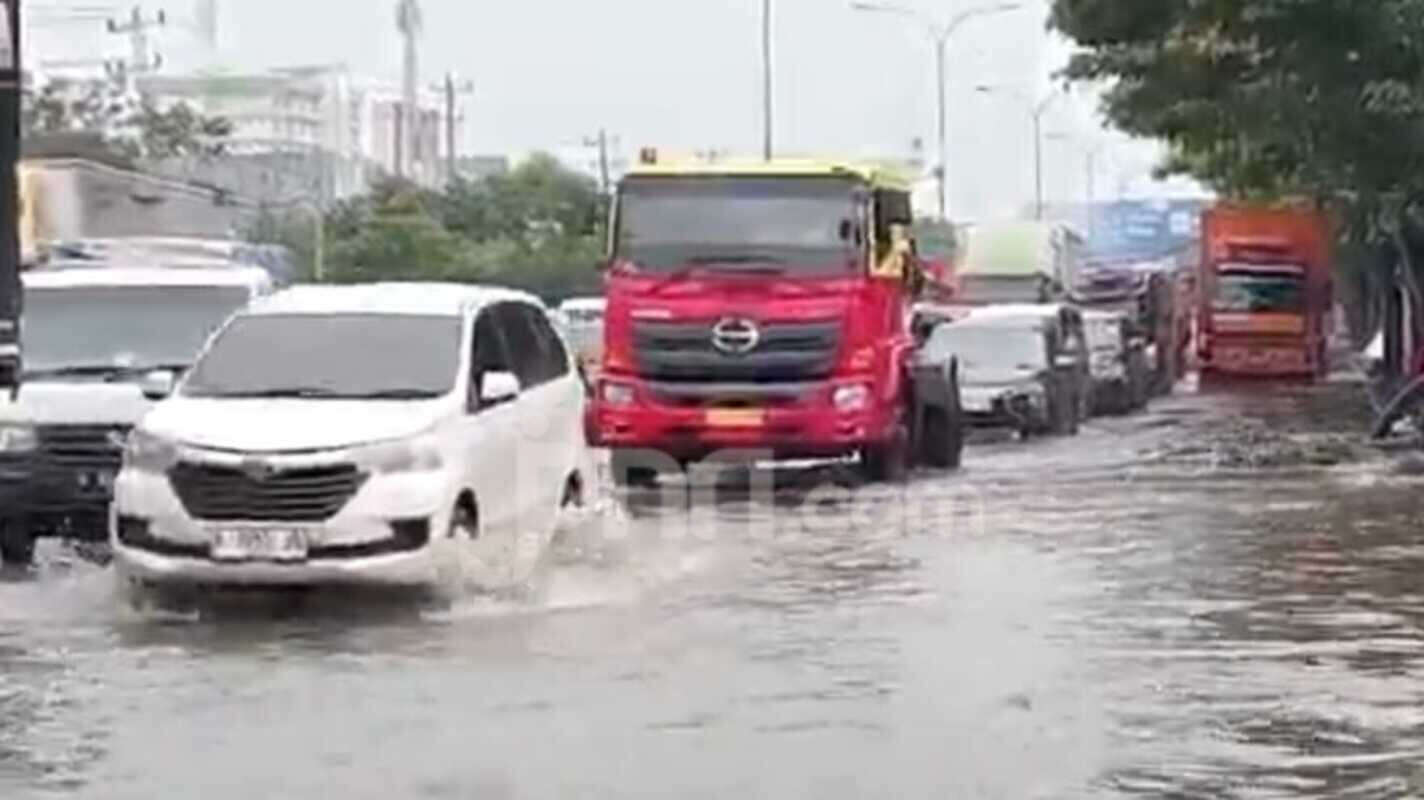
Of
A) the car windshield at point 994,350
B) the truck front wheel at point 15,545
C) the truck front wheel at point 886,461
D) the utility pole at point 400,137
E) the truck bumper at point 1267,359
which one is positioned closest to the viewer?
the truck front wheel at point 15,545

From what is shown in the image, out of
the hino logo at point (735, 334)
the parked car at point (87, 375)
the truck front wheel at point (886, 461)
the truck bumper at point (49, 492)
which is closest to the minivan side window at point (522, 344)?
the parked car at point (87, 375)

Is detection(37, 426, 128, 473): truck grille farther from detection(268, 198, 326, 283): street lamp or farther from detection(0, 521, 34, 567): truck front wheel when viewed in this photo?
detection(268, 198, 326, 283): street lamp

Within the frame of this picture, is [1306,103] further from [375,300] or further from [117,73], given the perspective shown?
[117,73]

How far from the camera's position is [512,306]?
62.2ft

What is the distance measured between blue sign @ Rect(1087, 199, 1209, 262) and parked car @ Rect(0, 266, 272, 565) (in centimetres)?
7149

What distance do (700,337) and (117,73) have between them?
2577 inches

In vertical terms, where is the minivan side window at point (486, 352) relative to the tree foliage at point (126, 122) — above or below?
below

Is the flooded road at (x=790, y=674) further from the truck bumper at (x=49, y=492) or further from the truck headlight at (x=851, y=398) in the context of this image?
the truck headlight at (x=851, y=398)

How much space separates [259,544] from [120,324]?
5.30 metres

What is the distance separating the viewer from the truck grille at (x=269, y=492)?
15.8m

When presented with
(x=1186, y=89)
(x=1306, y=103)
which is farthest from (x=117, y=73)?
(x=1306, y=103)

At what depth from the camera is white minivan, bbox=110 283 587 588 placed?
15844 mm

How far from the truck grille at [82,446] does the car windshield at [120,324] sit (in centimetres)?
91

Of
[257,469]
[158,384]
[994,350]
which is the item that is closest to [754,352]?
[158,384]
